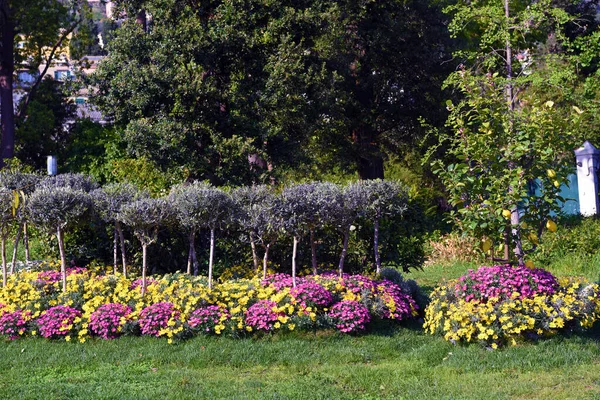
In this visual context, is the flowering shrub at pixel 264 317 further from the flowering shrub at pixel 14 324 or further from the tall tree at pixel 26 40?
the tall tree at pixel 26 40

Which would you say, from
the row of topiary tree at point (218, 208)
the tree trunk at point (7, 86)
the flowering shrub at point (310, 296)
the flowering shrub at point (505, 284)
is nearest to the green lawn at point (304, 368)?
the flowering shrub at point (310, 296)

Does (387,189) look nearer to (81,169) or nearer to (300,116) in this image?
(300,116)

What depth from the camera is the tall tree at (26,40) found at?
71.6 ft

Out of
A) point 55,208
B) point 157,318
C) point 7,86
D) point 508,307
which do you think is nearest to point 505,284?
point 508,307

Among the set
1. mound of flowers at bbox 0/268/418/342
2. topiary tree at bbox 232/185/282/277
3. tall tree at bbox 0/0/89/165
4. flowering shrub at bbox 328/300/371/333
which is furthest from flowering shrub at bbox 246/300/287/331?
tall tree at bbox 0/0/89/165

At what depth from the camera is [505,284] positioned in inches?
285

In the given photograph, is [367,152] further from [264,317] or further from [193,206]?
[264,317]

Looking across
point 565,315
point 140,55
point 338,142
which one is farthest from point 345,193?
point 338,142

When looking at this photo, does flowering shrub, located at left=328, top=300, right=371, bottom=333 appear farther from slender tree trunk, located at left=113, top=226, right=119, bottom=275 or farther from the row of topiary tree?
slender tree trunk, located at left=113, top=226, right=119, bottom=275

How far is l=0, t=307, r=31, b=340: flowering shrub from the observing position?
305 inches

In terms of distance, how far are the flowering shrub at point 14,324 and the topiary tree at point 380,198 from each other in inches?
154

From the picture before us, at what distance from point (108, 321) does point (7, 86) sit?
16902 millimetres

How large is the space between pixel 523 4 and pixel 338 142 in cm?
546

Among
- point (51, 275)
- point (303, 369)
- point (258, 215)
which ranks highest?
point (258, 215)
